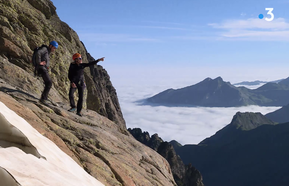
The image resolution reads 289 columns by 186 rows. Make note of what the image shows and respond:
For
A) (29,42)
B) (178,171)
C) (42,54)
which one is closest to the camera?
(42,54)

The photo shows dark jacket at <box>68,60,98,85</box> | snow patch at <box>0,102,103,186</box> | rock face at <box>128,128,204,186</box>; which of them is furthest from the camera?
rock face at <box>128,128,204,186</box>

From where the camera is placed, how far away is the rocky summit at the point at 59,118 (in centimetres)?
1400

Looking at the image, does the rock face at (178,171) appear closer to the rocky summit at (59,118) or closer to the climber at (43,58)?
the rocky summit at (59,118)

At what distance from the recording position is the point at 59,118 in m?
17.0

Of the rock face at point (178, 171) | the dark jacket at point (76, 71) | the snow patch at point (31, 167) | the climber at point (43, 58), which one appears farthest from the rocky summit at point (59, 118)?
the rock face at point (178, 171)

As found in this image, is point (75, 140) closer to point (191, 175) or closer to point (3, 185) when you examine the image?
point (3, 185)

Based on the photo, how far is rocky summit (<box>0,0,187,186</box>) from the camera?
1400 centimetres

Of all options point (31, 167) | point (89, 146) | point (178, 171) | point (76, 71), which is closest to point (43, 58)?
point (76, 71)

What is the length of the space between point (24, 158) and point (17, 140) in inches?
27.1

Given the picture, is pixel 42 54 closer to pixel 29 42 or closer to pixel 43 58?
pixel 43 58

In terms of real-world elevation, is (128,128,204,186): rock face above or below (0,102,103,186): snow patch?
below

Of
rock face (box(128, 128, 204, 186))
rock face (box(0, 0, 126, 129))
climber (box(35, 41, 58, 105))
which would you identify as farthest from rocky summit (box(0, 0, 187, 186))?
rock face (box(128, 128, 204, 186))

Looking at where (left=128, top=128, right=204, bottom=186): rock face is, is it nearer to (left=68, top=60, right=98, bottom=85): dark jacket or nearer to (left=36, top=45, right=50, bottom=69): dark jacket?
(left=68, top=60, right=98, bottom=85): dark jacket

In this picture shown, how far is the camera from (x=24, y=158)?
25.2ft
